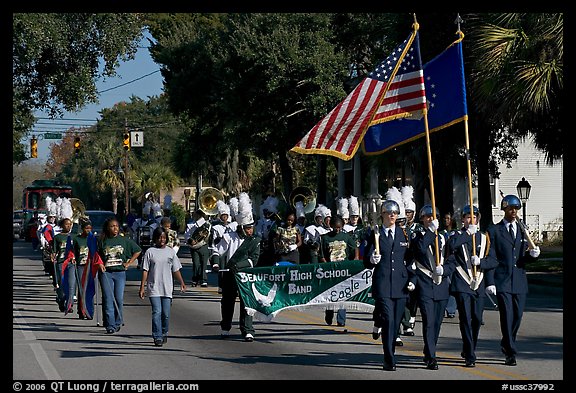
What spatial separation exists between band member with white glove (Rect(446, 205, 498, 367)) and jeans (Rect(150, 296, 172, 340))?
12.8ft

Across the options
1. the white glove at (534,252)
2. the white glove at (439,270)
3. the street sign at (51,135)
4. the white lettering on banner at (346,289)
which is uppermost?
the street sign at (51,135)

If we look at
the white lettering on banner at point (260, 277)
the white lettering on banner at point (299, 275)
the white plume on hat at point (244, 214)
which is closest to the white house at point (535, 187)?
the white plume on hat at point (244, 214)

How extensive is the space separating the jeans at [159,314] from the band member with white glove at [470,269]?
154 inches

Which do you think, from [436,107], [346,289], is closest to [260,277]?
[346,289]

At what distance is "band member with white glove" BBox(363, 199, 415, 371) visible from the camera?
12.3 meters

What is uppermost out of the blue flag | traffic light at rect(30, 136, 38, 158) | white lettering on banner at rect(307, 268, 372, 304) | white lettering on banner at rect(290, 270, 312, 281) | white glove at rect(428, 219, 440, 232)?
traffic light at rect(30, 136, 38, 158)

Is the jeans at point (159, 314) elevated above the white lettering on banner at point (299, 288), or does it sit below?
below

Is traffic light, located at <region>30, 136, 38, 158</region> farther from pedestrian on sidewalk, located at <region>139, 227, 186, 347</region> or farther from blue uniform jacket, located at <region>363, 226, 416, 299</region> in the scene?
blue uniform jacket, located at <region>363, 226, 416, 299</region>

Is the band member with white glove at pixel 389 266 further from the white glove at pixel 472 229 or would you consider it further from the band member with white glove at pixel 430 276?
the white glove at pixel 472 229

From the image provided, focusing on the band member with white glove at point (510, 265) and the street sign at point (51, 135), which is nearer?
the band member with white glove at point (510, 265)

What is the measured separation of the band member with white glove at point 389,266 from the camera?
1229cm

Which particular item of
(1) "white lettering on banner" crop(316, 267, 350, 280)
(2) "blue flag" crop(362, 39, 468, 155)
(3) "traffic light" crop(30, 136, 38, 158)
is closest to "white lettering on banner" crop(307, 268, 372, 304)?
(1) "white lettering on banner" crop(316, 267, 350, 280)
